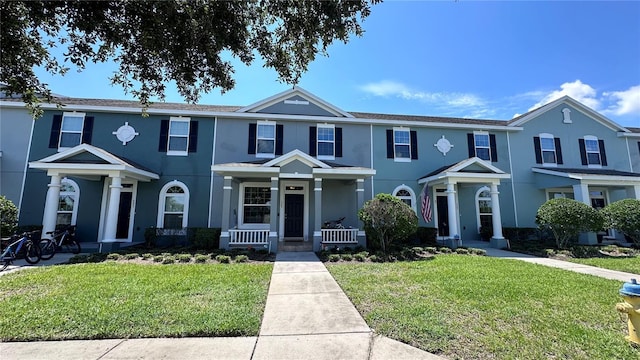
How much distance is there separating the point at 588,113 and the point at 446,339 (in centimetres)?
1959

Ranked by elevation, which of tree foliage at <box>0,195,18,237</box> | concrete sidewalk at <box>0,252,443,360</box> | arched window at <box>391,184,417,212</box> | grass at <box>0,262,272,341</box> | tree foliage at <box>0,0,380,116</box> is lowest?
concrete sidewalk at <box>0,252,443,360</box>

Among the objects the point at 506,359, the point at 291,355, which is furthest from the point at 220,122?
the point at 506,359

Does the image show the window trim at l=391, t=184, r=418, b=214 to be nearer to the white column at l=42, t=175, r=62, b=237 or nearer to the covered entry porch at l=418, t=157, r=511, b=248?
the covered entry porch at l=418, t=157, r=511, b=248

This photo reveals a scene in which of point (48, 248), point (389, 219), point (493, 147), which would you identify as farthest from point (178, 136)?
point (493, 147)

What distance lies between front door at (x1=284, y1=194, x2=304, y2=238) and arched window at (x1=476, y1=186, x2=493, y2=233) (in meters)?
9.16

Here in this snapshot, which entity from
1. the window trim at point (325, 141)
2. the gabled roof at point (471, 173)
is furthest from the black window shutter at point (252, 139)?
the gabled roof at point (471, 173)

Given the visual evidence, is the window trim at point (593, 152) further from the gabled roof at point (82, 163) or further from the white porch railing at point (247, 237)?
the gabled roof at point (82, 163)

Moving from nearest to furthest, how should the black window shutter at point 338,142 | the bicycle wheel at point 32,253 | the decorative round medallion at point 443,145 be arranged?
the bicycle wheel at point 32,253
the black window shutter at point 338,142
the decorative round medallion at point 443,145

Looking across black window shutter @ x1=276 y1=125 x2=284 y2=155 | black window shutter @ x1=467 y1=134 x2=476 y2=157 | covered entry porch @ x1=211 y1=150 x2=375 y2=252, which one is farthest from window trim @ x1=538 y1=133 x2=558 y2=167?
black window shutter @ x1=276 y1=125 x2=284 y2=155

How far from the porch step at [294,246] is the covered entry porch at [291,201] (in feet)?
0.29

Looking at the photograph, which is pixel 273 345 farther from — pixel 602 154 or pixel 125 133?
pixel 602 154

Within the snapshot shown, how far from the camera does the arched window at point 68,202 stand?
12273mm

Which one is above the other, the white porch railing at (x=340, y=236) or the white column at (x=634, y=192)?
the white column at (x=634, y=192)

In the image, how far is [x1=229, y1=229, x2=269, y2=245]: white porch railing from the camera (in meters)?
11.4
